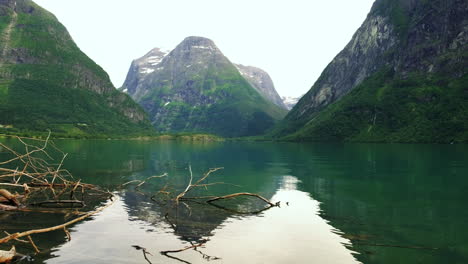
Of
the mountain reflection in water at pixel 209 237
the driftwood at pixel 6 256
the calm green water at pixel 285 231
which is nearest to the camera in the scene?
the driftwood at pixel 6 256

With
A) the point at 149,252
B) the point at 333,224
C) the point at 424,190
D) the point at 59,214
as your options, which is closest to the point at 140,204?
the point at 59,214

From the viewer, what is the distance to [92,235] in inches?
795

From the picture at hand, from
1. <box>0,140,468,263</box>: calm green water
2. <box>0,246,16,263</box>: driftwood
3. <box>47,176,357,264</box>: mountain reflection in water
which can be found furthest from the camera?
<box>0,140,468,263</box>: calm green water

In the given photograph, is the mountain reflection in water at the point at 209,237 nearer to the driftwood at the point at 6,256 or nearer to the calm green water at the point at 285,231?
the calm green water at the point at 285,231

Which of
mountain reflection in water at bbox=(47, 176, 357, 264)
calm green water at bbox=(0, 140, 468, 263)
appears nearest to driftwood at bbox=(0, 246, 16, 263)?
calm green water at bbox=(0, 140, 468, 263)

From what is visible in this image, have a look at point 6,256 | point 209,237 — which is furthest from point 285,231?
point 6,256

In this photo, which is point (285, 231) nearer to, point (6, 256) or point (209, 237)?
point (209, 237)

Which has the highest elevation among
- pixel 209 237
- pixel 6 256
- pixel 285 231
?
pixel 6 256

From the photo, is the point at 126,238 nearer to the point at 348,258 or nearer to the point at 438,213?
the point at 348,258

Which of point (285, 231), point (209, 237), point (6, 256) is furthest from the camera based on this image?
point (285, 231)

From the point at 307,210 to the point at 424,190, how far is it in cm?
2023

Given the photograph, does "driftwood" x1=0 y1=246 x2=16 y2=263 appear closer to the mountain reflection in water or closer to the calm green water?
the calm green water

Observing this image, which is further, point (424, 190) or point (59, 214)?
point (424, 190)

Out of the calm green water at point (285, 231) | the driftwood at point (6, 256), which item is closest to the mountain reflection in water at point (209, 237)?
the calm green water at point (285, 231)
